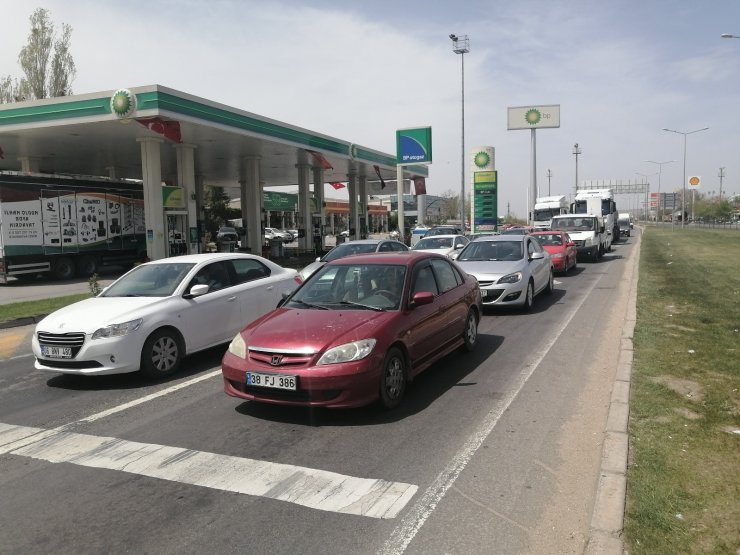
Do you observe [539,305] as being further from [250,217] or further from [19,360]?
[250,217]

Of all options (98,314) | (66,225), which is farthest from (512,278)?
(66,225)

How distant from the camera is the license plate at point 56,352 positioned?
22.1ft

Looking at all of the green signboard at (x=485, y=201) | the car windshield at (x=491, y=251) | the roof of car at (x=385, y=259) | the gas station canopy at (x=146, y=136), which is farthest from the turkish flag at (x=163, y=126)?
the green signboard at (x=485, y=201)

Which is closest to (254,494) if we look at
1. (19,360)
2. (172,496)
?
(172,496)

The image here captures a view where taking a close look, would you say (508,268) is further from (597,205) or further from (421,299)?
(597,205)

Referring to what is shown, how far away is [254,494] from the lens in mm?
4047

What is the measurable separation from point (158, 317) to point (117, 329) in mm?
508

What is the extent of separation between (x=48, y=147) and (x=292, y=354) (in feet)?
81.5

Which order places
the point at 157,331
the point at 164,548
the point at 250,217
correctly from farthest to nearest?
the point at 250,217 → the point at 157,331 → the point at 164,548

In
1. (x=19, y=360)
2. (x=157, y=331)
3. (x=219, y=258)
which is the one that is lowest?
(x=19, y=360)

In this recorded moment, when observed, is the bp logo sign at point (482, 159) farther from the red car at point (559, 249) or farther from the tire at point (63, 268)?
the tire at point (63, 268)

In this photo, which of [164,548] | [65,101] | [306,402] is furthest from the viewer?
[65,101]

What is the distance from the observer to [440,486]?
4105mm

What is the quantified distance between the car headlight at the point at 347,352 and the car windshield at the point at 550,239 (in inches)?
602
